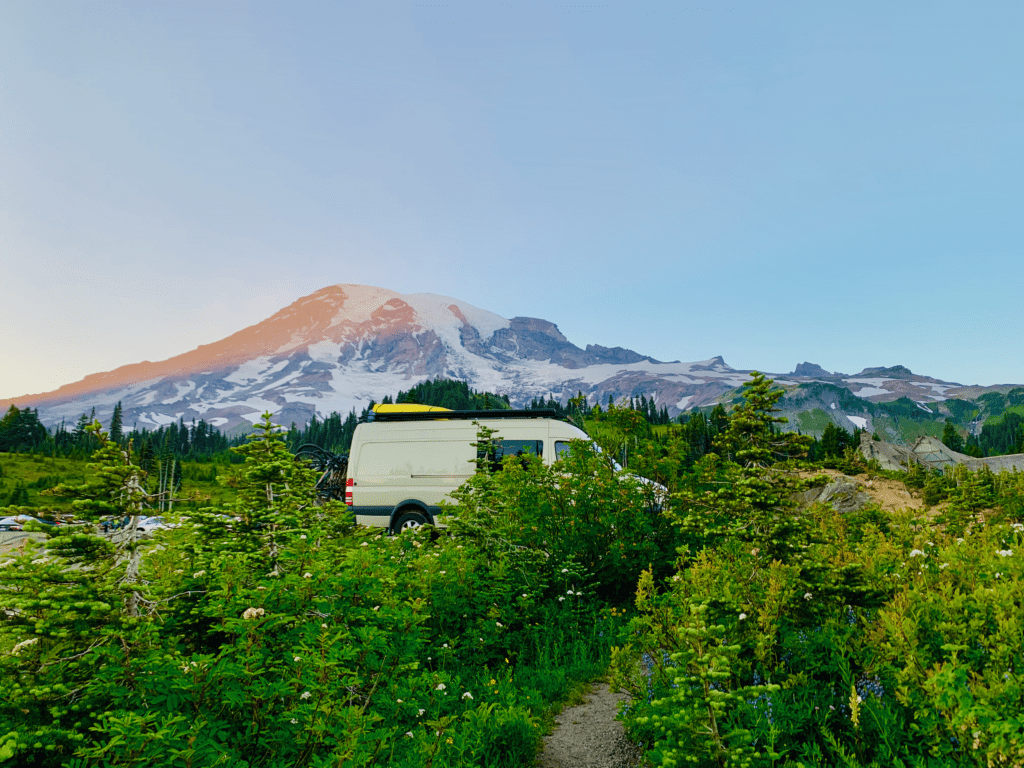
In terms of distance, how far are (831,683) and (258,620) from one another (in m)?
3.63

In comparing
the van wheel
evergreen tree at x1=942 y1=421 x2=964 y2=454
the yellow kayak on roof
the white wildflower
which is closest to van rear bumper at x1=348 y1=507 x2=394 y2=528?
the van wheel

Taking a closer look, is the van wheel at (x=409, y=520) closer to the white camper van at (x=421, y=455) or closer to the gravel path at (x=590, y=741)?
the white camper van at (x=421, y=455)

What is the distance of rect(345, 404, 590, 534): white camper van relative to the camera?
551 inches

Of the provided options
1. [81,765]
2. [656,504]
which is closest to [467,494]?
[656,504]

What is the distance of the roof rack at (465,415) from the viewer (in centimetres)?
1406

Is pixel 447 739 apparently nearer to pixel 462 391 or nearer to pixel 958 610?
pixel 958 610

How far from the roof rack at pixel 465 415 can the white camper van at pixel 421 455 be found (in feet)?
0.09

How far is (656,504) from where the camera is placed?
8312mm

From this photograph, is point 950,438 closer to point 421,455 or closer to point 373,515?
point 421,455

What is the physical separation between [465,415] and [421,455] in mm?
1708

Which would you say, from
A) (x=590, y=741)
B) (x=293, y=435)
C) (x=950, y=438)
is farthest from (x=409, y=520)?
Answer: (x=950, y=438)

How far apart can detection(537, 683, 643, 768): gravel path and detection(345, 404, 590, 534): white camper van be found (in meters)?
8.72

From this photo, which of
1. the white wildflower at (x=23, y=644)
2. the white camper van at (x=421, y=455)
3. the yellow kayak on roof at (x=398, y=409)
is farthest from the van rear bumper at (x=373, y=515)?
the white wildflower at (x=23, y=644)

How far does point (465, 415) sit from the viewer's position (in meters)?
15.3
